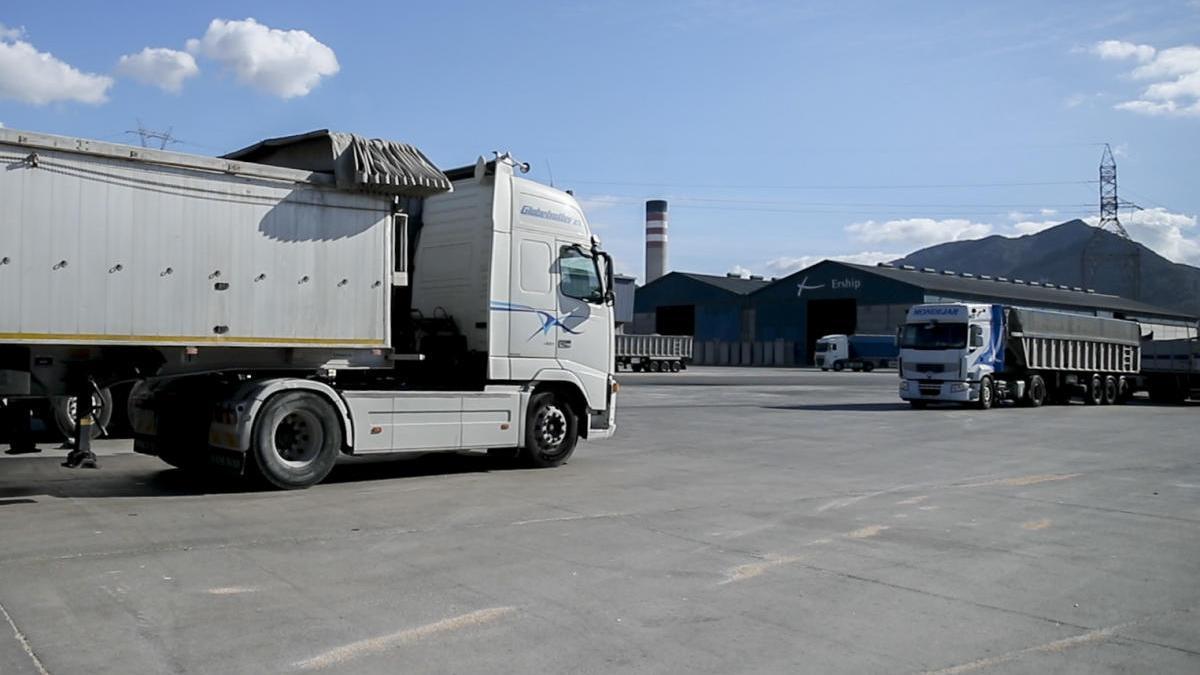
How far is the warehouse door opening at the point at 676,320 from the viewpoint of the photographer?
306ft

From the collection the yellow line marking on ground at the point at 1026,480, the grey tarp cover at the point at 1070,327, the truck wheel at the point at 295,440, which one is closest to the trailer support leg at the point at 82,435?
the truck wheel at the point at 295,440

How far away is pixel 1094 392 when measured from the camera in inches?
1375

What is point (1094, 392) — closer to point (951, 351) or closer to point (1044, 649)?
point (951, 351)

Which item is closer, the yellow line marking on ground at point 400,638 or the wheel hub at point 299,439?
the yellow line marking on ground at point 400,638

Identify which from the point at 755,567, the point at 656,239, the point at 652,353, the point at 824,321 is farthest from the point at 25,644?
the point at 656,239

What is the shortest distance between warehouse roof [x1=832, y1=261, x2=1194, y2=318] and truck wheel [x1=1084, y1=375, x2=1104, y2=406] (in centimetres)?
3968

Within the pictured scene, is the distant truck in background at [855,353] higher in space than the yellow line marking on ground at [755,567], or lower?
higher

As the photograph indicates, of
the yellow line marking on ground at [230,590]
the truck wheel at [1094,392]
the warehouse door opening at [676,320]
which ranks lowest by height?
the yellow line marking on ground at [230,590]

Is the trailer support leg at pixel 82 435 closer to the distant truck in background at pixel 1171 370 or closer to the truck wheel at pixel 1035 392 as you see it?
the truck wheel at pixel 1035 392

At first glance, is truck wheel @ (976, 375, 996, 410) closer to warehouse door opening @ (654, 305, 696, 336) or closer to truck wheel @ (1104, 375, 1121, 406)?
truck wheel @ (1104, 375, 1121, 406)

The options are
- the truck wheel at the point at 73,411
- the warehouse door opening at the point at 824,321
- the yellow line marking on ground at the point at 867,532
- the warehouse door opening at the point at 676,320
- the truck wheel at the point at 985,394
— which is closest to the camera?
the yellow line marking on ground at the point at 867,532

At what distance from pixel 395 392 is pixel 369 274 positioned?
142 cm

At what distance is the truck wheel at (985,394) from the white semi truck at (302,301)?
19399 millimetres

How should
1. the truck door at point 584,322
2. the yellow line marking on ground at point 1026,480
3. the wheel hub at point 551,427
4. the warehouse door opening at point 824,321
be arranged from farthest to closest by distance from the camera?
the warehouse door opening at point 824,321 → the truck door at point 584,322 → the wheel hub at point 551,427 → the yellow line marking on ground at point 1026,480
